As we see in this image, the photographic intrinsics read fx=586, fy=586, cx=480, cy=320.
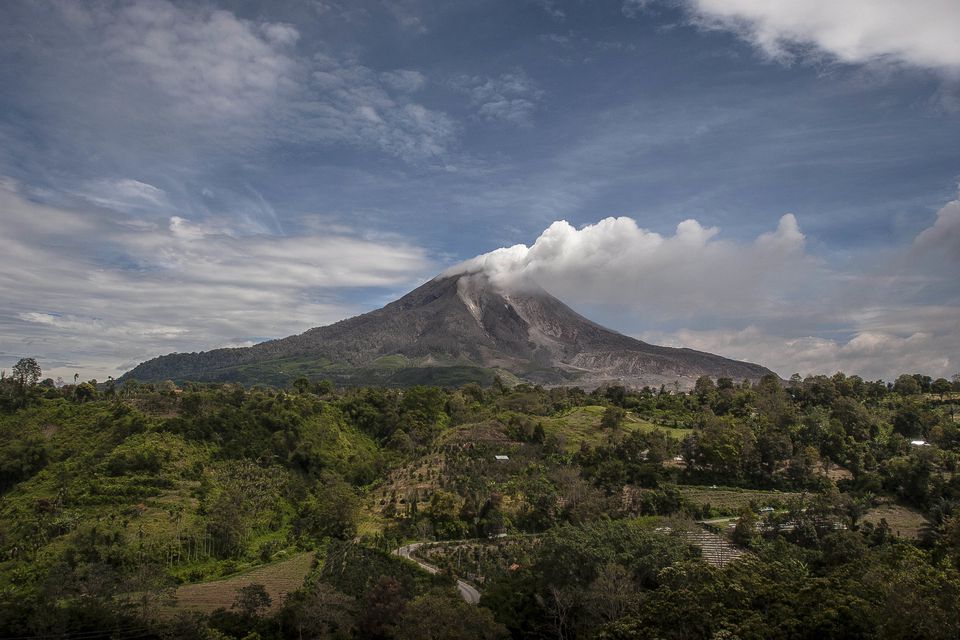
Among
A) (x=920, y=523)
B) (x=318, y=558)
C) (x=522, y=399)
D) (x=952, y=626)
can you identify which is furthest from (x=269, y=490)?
(x=920, y=523)

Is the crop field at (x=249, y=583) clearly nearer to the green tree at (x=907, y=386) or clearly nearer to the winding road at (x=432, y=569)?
the winding road at (x=432, y=569)

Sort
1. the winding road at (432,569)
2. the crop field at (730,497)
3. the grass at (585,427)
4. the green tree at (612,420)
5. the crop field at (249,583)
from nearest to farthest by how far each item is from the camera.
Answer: the crop field at (249,583) < the winding road at (432,569) < the crop field at (730,497) < the grass at (585,427) < the green tree at (612,420)

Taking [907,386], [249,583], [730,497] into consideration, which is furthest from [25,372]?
[907,386]

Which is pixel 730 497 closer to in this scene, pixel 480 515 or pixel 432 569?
pixel 480 515

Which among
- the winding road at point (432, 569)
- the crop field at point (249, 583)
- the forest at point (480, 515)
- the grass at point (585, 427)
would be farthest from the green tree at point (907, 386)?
the crop field at point (249, 583)

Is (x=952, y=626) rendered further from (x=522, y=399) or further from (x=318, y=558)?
(x=522, y=399)

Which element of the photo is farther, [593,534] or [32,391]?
[32,391]

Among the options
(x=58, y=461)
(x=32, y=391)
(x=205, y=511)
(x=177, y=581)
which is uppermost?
(x=32, y=391)
